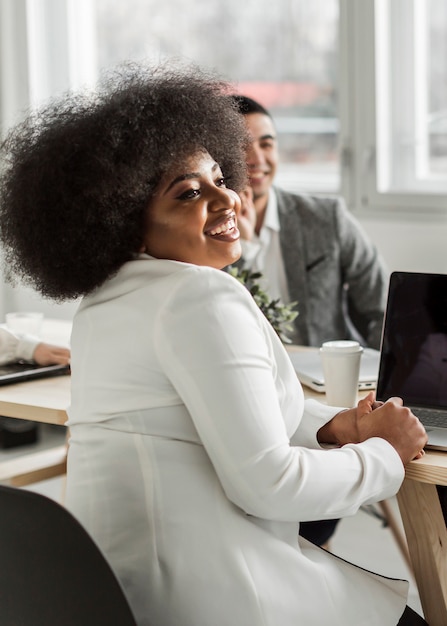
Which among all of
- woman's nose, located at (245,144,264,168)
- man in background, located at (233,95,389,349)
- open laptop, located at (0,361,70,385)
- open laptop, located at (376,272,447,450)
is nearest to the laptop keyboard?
open laptop, located at (376,272,447,450)

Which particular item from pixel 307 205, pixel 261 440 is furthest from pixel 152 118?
pixel 307 205

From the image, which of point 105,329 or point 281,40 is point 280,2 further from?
point 105,329

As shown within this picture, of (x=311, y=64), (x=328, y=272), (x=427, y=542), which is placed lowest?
(x=427, y=542)

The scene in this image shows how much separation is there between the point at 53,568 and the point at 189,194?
21.4 inches

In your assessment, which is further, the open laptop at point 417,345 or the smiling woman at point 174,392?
the open laptop at point 417,345

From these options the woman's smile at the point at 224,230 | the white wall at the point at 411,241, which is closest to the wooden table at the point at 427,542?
the woman's smile at the point at 224,230

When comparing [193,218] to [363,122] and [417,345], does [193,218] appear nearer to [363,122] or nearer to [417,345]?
[417,345]

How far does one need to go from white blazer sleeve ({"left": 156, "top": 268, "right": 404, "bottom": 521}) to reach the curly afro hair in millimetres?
153

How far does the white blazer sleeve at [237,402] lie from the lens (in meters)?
1.16

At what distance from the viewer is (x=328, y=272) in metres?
2.73

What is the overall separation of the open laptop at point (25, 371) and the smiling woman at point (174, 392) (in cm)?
57

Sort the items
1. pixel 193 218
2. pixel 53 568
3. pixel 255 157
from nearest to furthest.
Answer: pixel 53 568 < pixel 193 218 < pixel 255 157

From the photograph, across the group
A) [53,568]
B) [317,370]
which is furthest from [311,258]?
[53,568]

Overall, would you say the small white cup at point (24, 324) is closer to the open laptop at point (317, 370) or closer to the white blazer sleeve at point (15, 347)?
the white blazer sleeve at point (15, 347)
